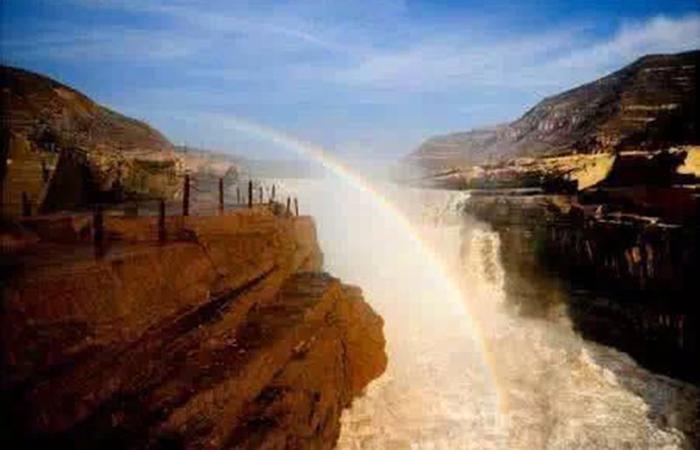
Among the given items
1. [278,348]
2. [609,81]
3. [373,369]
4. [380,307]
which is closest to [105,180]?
[380,307]

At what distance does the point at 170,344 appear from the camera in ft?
30.1

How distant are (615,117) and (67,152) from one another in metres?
41.5

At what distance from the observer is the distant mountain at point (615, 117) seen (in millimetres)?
39562

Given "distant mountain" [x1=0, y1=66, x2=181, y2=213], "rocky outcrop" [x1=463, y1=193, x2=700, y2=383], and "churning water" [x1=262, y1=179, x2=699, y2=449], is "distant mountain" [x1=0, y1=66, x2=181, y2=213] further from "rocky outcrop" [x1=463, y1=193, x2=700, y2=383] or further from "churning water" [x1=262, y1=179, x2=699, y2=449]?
"rocky outcrop" [x1=463, y1=193, x2=700, y2=383]

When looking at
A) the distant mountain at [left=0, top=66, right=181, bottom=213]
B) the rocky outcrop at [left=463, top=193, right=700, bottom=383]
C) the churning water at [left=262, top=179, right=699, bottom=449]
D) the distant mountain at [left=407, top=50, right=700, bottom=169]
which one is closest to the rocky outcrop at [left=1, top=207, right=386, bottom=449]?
the churning water at [left=262, top=179, right=699, bottom=449]

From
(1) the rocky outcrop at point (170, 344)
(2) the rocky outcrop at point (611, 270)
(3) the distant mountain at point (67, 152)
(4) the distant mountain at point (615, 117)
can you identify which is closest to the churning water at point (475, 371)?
(2) the rocky outcrop at point (611, 270)

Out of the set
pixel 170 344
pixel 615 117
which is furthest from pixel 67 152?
pixel 615 117

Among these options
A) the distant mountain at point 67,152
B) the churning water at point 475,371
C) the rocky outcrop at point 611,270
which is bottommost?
the churning water at point 475,371

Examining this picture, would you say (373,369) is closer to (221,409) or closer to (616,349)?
(221,409)

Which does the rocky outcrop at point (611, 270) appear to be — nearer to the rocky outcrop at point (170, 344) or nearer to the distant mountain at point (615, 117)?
the rocky outcrop at point (170, 344)

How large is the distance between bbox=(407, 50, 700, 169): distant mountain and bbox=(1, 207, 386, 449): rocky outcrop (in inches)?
1088

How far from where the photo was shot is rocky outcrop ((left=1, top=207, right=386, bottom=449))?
7383 millimetres

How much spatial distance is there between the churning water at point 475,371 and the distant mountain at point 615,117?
555 inches

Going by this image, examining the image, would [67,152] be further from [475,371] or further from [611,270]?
[611,270]
